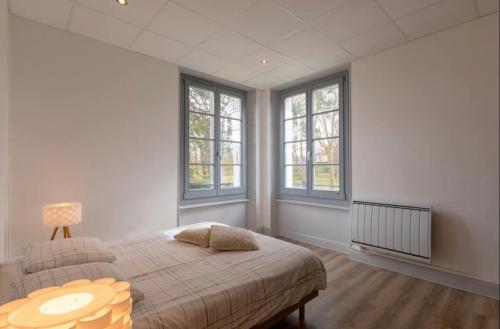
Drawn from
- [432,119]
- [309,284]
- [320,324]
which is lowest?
[320,324]

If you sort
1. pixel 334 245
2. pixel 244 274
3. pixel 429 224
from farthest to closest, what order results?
pixel 334 245 < pixel 429 224 < pixel 244 274

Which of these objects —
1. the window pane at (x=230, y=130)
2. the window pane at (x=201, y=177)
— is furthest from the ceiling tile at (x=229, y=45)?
the window pane at (x=201, y=177)

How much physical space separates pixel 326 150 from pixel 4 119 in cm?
340

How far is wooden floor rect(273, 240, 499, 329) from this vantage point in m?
1.75

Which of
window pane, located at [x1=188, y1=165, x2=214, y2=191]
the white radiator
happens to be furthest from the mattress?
window pane, located at [x1=188, y1=165, x2=214, y2=191]

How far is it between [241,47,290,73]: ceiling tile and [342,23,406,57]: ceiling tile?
720 millimetres

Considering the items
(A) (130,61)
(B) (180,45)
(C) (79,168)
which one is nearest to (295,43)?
(B) (180,45)

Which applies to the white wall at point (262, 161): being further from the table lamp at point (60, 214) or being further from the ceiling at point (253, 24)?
the table lamp at point (60, 214)

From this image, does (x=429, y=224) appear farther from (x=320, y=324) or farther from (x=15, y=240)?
Result: (x=15, y=240)

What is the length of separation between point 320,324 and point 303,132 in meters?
2.59

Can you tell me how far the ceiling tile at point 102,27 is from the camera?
82.0 inches

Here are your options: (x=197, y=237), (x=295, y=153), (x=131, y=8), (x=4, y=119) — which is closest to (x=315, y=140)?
(x=295, y=153)

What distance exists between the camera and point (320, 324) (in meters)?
1.76

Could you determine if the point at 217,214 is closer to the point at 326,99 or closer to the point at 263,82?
the point at 263,82
